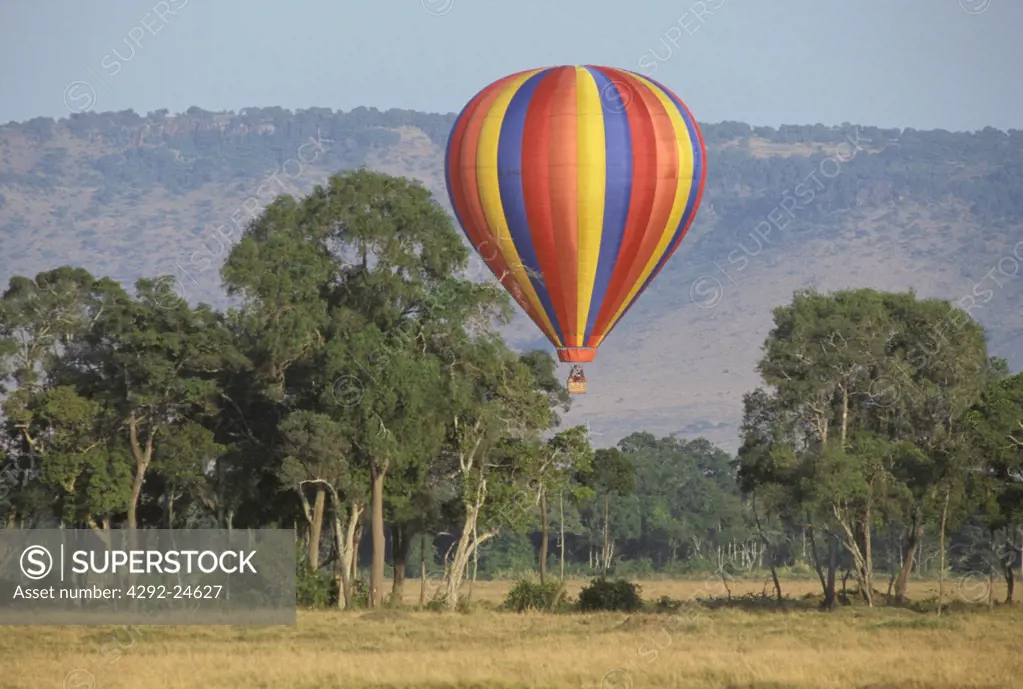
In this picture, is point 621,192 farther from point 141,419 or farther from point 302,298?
point 141,419

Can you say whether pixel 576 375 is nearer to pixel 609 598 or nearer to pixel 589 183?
pixel 589 183

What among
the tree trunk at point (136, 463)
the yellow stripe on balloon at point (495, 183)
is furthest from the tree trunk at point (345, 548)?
the yellow stripe on balloon at point (495, 183)

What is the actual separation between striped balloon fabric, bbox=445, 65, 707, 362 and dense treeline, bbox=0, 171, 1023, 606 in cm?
254

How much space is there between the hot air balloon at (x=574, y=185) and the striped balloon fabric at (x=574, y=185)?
0.11 ft

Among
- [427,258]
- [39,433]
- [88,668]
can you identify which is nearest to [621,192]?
[427,258]

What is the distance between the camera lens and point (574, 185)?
57375 millimetres


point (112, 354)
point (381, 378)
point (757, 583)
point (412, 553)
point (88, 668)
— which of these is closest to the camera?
point (88, 668)

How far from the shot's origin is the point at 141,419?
6150 centimetres

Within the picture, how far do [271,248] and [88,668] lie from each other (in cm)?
2789

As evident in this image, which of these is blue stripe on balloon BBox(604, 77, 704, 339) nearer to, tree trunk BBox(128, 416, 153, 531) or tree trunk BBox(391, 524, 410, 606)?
tree trunk BBox(391, 524, 410, 606)

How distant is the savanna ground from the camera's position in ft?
110

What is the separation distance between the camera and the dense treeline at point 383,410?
5828 centimetres

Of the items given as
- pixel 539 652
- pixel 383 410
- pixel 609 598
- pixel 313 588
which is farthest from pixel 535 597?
pixel 539 652

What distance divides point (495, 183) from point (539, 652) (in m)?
22.4
